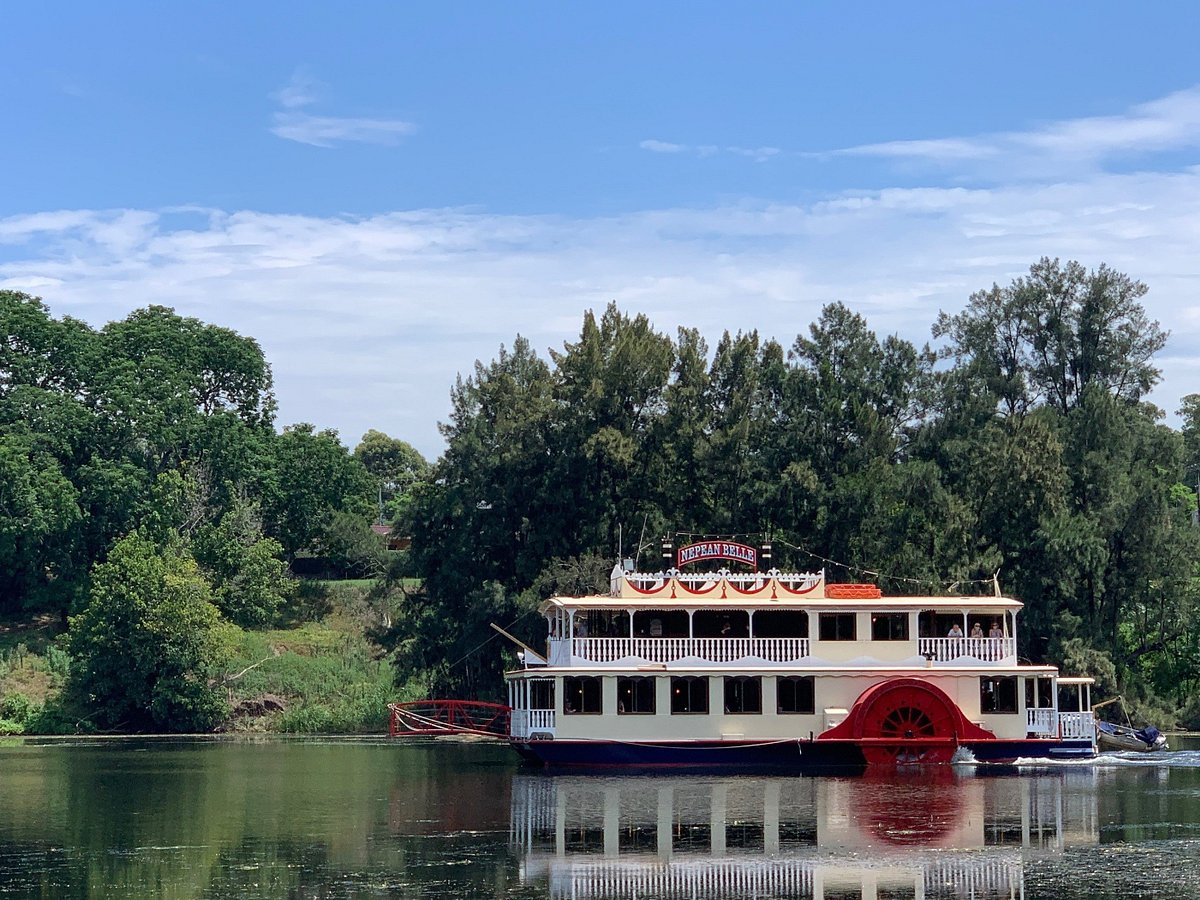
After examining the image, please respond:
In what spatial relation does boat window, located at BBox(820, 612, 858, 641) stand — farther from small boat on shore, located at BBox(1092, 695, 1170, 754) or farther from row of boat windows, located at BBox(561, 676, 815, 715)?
small boat on shore, located at BBox(1092, 695, 1170, 754)

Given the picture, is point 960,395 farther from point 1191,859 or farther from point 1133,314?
point 1191,859

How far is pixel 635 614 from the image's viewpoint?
40281 millimetres

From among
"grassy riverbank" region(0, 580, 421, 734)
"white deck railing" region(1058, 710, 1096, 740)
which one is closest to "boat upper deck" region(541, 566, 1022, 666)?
"white deck railing" region(1058, 710, 1096, 740)

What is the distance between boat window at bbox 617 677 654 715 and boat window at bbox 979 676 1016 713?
7.82 m

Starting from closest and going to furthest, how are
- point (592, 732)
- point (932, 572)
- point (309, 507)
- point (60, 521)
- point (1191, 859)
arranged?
point (1191, 859) → point (592, 732) → point (932, 572) → point (60, 521) → point (309, 507)

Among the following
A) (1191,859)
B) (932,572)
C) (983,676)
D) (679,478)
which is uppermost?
(679,478)

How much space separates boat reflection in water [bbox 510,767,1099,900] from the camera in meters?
21.8

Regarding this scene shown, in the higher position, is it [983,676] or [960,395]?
[960,395]

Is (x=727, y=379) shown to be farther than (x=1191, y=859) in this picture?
Yes

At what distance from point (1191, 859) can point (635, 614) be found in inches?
726

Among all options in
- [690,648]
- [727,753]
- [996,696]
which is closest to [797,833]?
[727,753]

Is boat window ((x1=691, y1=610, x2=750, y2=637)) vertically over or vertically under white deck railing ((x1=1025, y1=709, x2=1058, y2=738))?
over

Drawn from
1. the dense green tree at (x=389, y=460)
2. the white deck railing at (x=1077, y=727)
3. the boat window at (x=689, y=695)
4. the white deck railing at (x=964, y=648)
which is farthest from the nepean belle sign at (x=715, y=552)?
the dense green tree at (x=389, y=460)

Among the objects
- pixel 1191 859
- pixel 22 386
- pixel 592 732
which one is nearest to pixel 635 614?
pixel 592 732
